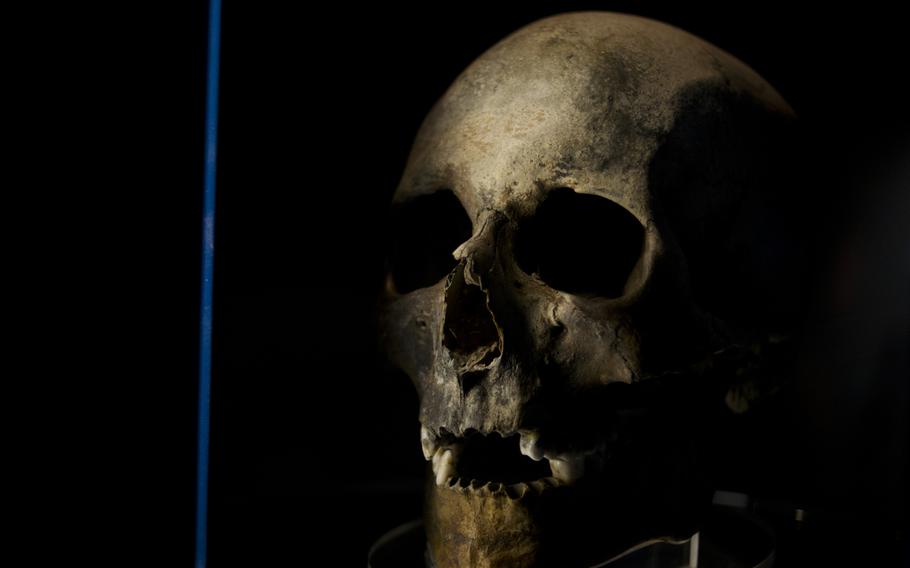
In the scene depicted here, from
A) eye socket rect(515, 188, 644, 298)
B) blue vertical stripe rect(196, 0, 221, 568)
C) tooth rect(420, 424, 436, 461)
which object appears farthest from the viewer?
eye socket rect(515, 188, 644, 298)

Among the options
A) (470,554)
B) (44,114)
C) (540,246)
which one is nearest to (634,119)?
(540,246)

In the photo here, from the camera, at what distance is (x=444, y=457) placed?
1.27 meters

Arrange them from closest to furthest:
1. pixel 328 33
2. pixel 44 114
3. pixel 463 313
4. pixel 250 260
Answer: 1. pixel 44 114
2. pixel 463 313
3. pixel 250 260
4. pixel 328 33

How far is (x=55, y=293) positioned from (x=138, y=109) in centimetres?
25

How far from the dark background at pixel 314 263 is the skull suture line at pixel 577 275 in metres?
0.22

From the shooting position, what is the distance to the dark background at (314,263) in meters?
1.22

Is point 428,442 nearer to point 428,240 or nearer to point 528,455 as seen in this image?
point 528,455

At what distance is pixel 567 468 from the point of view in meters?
1.25

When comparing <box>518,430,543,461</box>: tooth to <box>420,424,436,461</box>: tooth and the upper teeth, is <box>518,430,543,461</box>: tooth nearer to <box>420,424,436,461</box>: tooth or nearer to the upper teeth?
the upper teeth

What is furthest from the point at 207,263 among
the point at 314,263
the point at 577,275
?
the point at 577,275

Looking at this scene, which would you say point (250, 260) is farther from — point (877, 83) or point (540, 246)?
point (877, 83)

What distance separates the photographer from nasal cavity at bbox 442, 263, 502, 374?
122 centimetres

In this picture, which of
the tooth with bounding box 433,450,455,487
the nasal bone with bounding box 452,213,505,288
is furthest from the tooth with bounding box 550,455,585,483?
Result: the nasal bone with bounding box 452,213,505,288

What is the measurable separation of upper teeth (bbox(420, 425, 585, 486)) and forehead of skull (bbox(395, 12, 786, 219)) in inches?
12.3
